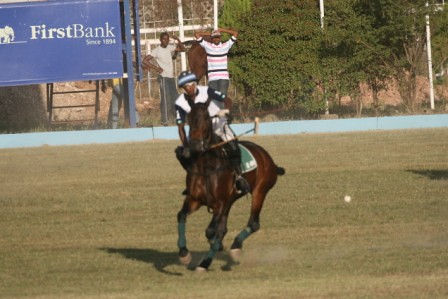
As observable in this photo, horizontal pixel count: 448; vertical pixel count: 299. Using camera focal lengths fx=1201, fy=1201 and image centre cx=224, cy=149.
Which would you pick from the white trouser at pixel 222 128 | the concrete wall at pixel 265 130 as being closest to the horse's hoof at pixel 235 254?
the white trouser at pixel 222 128

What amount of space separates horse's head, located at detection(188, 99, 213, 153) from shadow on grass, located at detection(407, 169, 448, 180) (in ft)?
28.1

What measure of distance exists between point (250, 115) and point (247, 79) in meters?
1.20

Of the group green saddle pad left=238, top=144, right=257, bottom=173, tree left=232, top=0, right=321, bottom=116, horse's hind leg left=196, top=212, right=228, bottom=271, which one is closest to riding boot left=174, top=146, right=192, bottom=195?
horse's hind leg left=196, top=212, right=228, bottom=271

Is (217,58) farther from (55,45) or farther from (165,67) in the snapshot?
(55,45)

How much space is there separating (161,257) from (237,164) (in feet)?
5.08

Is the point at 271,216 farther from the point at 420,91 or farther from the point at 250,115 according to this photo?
the point at 420,91

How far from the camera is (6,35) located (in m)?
30.2

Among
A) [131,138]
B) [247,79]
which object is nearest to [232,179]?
[131,138]

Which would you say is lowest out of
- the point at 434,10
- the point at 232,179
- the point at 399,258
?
the point at 399,258

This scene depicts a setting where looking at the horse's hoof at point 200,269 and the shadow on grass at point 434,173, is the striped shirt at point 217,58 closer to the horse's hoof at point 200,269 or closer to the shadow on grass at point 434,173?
the shadow on grass at point 434,173

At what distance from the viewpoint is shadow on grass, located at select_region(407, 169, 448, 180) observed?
750 inches

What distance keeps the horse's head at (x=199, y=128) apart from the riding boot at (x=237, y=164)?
0.53 meters

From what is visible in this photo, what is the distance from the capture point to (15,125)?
1353 inches

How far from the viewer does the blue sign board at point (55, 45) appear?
30.1m
